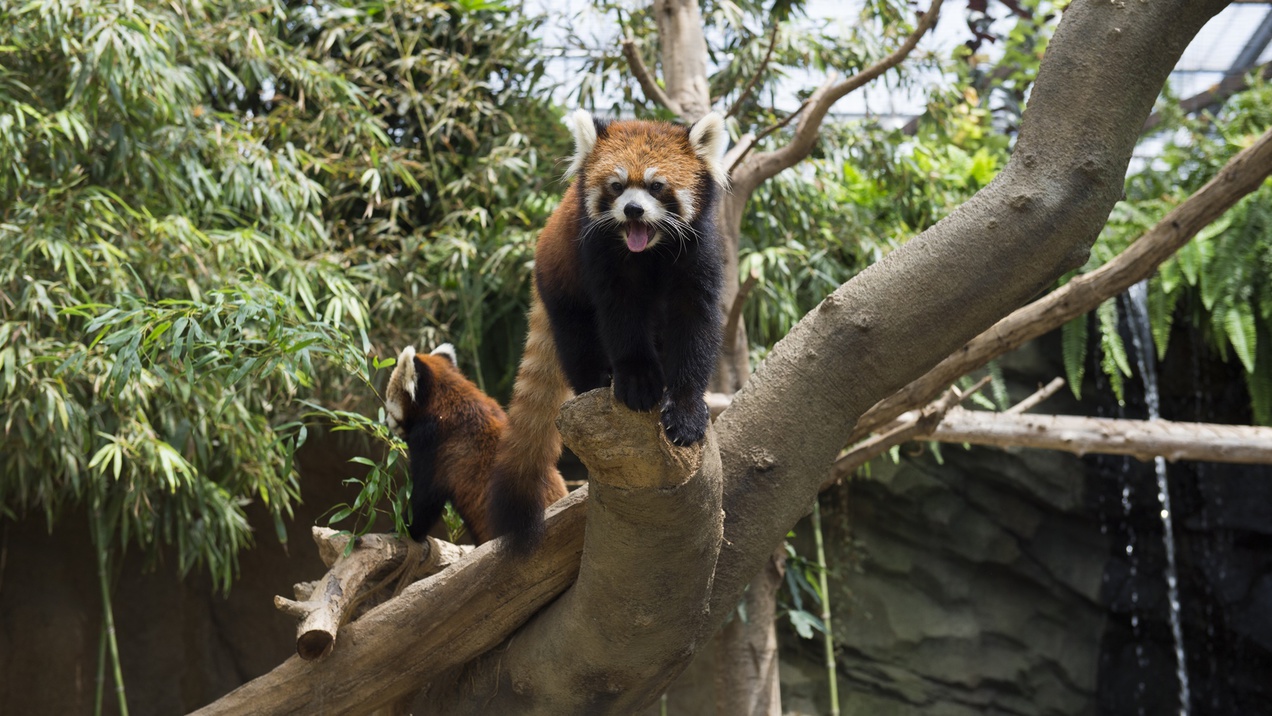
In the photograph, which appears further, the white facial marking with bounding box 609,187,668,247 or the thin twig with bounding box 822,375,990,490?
the thin twig with bounding box 822,375,990,490

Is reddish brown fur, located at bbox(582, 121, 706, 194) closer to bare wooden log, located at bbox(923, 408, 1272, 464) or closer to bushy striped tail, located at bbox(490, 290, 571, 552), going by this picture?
bushy striped tail, located at bbox(490, 290, 571, 552)

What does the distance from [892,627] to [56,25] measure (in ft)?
15.3

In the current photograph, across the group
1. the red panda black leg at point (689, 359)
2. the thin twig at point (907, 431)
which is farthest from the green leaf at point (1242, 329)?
the red panda black leg at point (689, 359)

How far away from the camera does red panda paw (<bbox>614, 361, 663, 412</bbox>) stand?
1.70 m

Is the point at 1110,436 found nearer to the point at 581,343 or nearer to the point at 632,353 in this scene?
the point at 581,343

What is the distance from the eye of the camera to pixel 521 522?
2.19 meters

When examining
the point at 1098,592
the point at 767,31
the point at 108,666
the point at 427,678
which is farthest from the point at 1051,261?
the point at 108,666

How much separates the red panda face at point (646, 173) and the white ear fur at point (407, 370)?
1045 mm

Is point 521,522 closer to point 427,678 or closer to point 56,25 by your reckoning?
point 427,678

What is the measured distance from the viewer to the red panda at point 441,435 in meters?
3.01

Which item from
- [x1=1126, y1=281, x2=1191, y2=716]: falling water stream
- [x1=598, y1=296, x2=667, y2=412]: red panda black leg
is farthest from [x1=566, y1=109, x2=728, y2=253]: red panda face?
[x1=1126, y1=281, x2=1191, y2=716]: falling water stream

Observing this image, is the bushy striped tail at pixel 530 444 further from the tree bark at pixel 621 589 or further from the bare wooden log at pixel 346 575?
the bare wooden log at pixel 346 575

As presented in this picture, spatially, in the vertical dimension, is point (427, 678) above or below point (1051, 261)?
below

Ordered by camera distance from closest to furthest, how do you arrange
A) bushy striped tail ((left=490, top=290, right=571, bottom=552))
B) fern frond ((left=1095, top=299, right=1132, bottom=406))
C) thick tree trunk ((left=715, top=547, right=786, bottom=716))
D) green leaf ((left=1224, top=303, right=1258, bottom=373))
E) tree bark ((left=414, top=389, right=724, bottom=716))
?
tree bark ((left=414, top=389, right=724, bottom=716)) → bushy striped tail ((left=490, top=290, right=571, bottom=552)) → thick tree trunk ((left=715, top=547, right=786, bottom=716)) → fern frond ((left=1095, top=299, right=1132, bottom=406)) → green leaf ((left=1224, top=303, right=1258, bottom=373))
